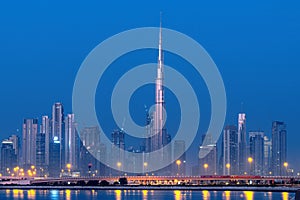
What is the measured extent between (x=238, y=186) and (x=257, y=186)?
12.0ft

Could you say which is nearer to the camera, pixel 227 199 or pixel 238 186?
pixel 227 199

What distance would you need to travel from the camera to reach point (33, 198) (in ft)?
513

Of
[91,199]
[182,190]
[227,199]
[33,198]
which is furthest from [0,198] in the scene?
[182,190]

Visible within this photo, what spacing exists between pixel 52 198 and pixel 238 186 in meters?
53.8

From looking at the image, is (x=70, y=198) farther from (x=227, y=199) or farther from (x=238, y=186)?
(x=238, y=186)

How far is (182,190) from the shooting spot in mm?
Answer: 198625

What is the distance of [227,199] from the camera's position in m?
147

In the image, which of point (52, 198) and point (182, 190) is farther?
point (182, 190)

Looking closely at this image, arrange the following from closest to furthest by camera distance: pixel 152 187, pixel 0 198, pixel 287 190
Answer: pixel 0 198 < pixel 287 190 < pixel 152 187

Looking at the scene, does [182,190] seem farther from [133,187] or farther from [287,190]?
[287,190]

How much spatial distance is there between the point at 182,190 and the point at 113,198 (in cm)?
4784

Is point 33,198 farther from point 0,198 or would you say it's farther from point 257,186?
point 257,186

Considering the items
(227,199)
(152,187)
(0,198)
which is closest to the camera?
(227,199)

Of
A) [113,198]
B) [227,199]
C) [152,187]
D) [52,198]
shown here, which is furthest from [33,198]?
[152,187]
